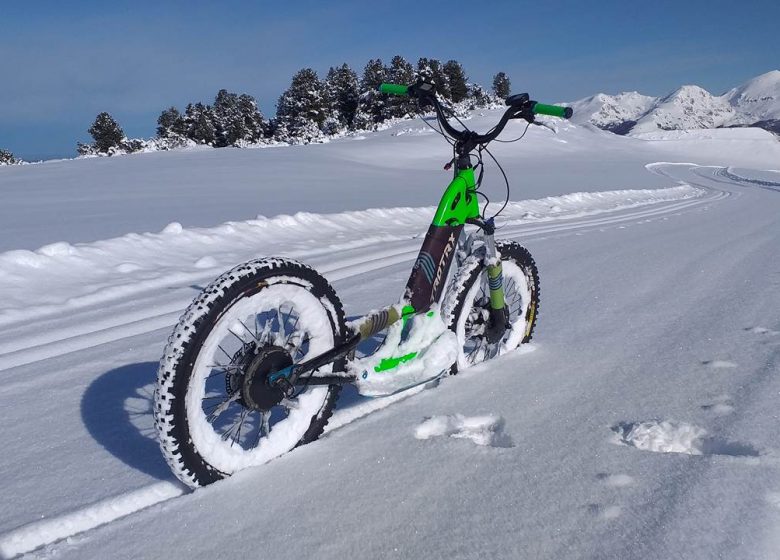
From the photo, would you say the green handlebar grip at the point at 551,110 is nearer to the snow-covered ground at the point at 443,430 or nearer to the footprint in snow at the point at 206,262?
the snow-covered ground at the point at 443,430

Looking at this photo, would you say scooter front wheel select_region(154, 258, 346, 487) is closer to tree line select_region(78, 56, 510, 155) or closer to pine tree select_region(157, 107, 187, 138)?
tree line select_region(78, 56, 510, 155)

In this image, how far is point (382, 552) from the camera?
1.62 m

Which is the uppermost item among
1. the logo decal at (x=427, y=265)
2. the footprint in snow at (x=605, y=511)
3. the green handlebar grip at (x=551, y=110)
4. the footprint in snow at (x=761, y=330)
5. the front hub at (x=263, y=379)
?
the green handlebar grip at (x=551, y=110)

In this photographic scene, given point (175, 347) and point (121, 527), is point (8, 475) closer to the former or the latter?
point (121, 527)

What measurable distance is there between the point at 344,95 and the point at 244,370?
199 ft

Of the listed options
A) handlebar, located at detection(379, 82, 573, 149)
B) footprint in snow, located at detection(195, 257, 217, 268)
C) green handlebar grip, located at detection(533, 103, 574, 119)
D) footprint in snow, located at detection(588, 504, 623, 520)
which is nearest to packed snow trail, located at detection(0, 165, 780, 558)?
footprint in snow, located at detection(588, 504, 623, 520)

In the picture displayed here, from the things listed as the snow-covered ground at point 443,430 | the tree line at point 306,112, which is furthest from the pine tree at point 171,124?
the snow-covered ground at point 443,430

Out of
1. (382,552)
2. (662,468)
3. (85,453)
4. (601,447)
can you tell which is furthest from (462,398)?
(85,453)

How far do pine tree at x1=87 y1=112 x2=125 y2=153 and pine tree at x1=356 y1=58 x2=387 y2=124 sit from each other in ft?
77.5

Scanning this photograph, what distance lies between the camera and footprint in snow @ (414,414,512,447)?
230 cm

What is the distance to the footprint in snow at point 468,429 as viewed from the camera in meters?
2.30

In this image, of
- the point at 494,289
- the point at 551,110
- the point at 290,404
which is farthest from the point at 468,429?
the point at 551,110

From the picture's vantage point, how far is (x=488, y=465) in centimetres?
204

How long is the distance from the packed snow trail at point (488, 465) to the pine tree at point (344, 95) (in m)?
57.9
